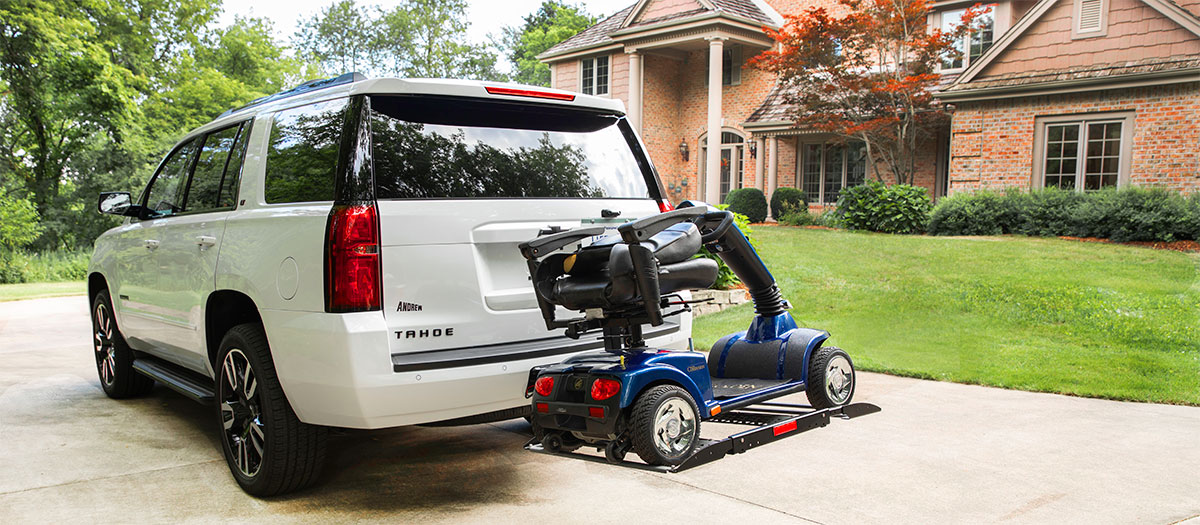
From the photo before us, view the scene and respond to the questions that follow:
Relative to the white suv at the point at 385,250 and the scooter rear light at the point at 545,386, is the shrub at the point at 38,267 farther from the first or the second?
the scooter rear light at the point at 545,386

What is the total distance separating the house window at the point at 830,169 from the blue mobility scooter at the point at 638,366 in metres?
17.5

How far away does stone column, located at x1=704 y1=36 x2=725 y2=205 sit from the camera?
72.5 feet

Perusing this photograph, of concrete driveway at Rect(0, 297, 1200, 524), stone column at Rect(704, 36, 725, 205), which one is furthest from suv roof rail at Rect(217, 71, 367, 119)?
stone column at Rect(704, 36, 725, 205)

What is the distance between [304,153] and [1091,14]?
14.8 meters

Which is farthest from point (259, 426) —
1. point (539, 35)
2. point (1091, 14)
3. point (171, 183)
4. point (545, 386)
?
point (539, 35)

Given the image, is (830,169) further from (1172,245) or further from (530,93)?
(530,93)

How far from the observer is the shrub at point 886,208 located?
1553 centimetres

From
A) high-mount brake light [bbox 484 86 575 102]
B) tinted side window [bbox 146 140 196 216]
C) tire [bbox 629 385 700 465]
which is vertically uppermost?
high-mount brake light [bbox 484 86 575 102]

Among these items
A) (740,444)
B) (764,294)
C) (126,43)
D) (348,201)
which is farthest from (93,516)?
(126,43)

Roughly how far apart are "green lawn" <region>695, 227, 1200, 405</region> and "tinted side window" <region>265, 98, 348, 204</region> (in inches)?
205

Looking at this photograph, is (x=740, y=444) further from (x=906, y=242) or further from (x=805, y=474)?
(x=906, y=242)

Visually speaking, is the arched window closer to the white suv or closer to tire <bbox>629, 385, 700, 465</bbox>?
the white suv

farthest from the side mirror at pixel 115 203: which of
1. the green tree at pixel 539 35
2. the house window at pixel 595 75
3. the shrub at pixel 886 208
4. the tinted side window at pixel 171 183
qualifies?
the green tree at pixel 539 35

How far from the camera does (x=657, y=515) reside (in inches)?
151
